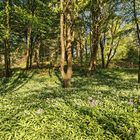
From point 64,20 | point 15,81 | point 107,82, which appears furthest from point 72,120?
point 15,81

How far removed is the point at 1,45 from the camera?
42812 millimetres

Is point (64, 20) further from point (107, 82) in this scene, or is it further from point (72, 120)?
point (72, 120)

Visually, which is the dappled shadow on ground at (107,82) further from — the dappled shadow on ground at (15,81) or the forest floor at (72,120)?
the forest floor at (72,120)

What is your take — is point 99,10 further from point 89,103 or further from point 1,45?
point 89,103

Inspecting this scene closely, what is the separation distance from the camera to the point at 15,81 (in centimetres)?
A: 3070

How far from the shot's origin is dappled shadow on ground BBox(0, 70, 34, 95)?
26994mm

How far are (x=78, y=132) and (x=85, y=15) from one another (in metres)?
28.8

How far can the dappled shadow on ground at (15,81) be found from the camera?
27.0m

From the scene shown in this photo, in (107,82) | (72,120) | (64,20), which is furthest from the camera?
(64,20)

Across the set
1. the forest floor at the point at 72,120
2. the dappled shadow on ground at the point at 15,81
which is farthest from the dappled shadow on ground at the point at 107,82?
the forest floor at the point at 72,120

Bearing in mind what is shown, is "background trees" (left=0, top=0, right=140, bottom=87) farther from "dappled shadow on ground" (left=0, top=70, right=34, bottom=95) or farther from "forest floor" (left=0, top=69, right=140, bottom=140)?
"forest floor" (left=0, top=69, right=140, bottom=140)

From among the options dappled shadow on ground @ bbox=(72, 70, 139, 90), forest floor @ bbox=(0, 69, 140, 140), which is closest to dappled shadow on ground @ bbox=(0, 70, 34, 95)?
dappled shadow on ground @ bbox=(72, 70, 139, 90)

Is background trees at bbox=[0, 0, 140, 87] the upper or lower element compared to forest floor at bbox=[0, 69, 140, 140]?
upper

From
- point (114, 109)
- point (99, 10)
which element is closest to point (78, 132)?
point (114, 109)
